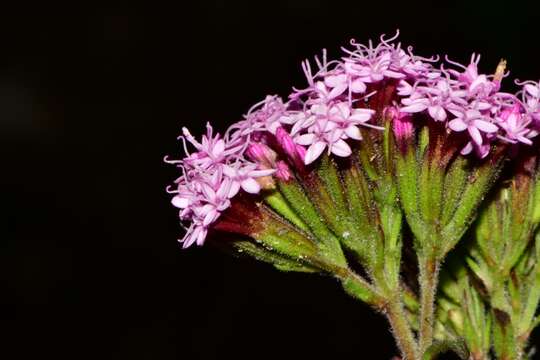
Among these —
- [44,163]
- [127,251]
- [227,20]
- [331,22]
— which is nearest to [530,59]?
[331,22]

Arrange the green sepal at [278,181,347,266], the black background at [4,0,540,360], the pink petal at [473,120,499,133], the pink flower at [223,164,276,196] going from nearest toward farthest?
the pink petal at [473,120,499,133] < the pink flower at [223,164,276,196] < the green sepal at [278,181,347,266] < the black background at [4,0,540,360]

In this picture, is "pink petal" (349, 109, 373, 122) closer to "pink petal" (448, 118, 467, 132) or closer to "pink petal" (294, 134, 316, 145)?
"pink petal" (294, 134, 316, 145)

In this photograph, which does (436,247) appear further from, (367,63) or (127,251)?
(127,251)

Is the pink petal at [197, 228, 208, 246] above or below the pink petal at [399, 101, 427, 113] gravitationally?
below

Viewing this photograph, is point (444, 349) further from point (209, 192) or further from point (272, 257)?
point (209, 192)

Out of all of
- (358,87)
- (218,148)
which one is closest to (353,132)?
(358,87)

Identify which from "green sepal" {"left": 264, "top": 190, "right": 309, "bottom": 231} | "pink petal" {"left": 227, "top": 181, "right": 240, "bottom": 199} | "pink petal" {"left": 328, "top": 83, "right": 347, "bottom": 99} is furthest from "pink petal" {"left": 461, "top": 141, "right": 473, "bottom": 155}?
"pink petal" {"left": 227, "top": 181, "right": 240, "bottom": 199}
